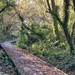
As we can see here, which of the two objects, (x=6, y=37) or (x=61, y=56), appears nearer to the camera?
(x=61, y=56)

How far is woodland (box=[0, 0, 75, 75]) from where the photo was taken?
53.4 feet

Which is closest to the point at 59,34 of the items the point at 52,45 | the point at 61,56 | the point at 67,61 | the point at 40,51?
the point at 52,45

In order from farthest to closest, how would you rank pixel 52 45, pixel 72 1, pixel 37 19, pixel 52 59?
pixel 37 19 → pixel 52 45 → pixel 72 1 → pixel 52 59

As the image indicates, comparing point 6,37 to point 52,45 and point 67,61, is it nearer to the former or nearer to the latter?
point 52,45

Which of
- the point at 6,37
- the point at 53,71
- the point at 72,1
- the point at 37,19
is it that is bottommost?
the point at 6,37

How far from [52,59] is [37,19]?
21.9 meters

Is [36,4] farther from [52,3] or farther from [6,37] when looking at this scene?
[6,37]

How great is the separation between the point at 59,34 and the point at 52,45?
4.97 meters

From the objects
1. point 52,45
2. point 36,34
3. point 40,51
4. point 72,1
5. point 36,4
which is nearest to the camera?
point 72,1

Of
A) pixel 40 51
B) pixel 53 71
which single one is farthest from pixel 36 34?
pixel 53 71

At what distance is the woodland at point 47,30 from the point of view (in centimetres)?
1628

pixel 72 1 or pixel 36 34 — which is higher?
pixel 72 1

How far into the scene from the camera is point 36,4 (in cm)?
3203

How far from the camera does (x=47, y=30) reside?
2627 cm
